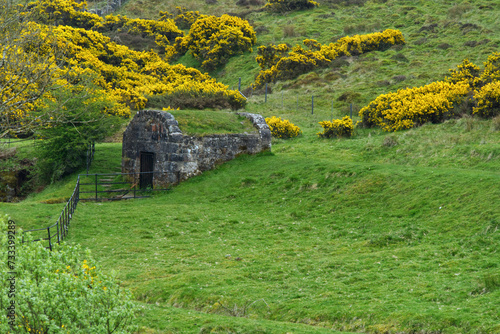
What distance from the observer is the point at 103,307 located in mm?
6883

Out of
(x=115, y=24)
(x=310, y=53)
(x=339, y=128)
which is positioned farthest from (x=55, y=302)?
(x=115, y=24)

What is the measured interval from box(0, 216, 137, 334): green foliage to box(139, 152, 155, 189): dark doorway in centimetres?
1824

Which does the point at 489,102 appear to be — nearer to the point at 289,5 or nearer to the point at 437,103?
the point at 437,103

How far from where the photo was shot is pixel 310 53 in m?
52.2

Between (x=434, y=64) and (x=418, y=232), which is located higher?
(x=434, y=64)

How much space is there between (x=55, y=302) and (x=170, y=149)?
18.3m

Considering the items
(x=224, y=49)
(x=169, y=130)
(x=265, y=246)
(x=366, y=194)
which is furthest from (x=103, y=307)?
(x=224, y=49)

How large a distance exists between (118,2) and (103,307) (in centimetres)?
8747

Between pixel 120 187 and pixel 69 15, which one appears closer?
pixel 120 187

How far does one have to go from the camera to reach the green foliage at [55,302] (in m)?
6.53

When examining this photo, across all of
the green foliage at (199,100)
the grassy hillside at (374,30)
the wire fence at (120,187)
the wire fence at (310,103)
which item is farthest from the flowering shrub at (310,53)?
the wire fence at (120,187)

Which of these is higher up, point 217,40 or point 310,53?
point 217,40

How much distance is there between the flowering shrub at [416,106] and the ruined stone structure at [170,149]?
24.1 ft

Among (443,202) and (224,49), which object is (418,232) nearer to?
(443,202)
